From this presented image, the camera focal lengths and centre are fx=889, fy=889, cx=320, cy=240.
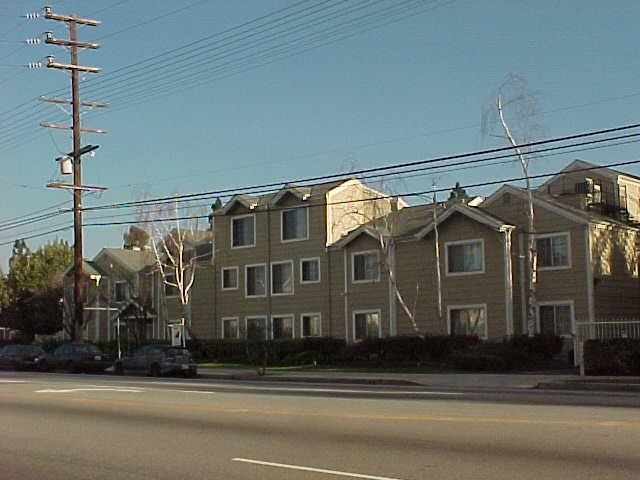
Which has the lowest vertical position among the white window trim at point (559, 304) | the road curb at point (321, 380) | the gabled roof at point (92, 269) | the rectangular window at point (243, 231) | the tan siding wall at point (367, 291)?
the road curb at point (321, 380)

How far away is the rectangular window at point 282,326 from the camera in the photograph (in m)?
48.5

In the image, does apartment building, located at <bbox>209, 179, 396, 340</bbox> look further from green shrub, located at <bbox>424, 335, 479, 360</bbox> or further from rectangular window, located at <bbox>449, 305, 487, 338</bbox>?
green shrub, located at <bbox>424, 335, 479, 360</bbox>

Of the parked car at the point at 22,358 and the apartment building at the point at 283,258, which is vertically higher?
the apartment building at the point at 283,258

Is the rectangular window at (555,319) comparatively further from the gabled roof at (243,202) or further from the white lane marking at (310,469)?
the white lane marking at (310,469)

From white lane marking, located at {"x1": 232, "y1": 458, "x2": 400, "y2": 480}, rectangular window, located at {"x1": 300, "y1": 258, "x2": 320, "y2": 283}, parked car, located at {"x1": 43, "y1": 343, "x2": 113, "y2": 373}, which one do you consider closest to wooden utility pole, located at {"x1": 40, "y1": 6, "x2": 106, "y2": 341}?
parked car, located at {"x1": 43, "y1": 343, "x2": 113, "y2": 373}

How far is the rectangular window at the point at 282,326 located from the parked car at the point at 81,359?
10.3 m

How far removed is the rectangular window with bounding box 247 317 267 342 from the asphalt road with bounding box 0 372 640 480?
→ 28495mm

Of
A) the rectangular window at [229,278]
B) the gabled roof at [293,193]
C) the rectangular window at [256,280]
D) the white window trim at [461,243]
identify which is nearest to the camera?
the white window trim at [461,243]

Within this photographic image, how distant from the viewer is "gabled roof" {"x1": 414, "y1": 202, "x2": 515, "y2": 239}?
39.3m

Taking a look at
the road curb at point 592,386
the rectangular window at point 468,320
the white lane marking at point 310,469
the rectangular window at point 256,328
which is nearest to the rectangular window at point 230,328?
the rectangular window at point 256,328

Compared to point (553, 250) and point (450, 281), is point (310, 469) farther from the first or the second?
point (450, 281)

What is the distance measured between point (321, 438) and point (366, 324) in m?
32.5

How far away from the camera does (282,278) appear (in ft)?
161

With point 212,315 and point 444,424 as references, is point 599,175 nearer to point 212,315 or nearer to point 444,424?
point 212,315
